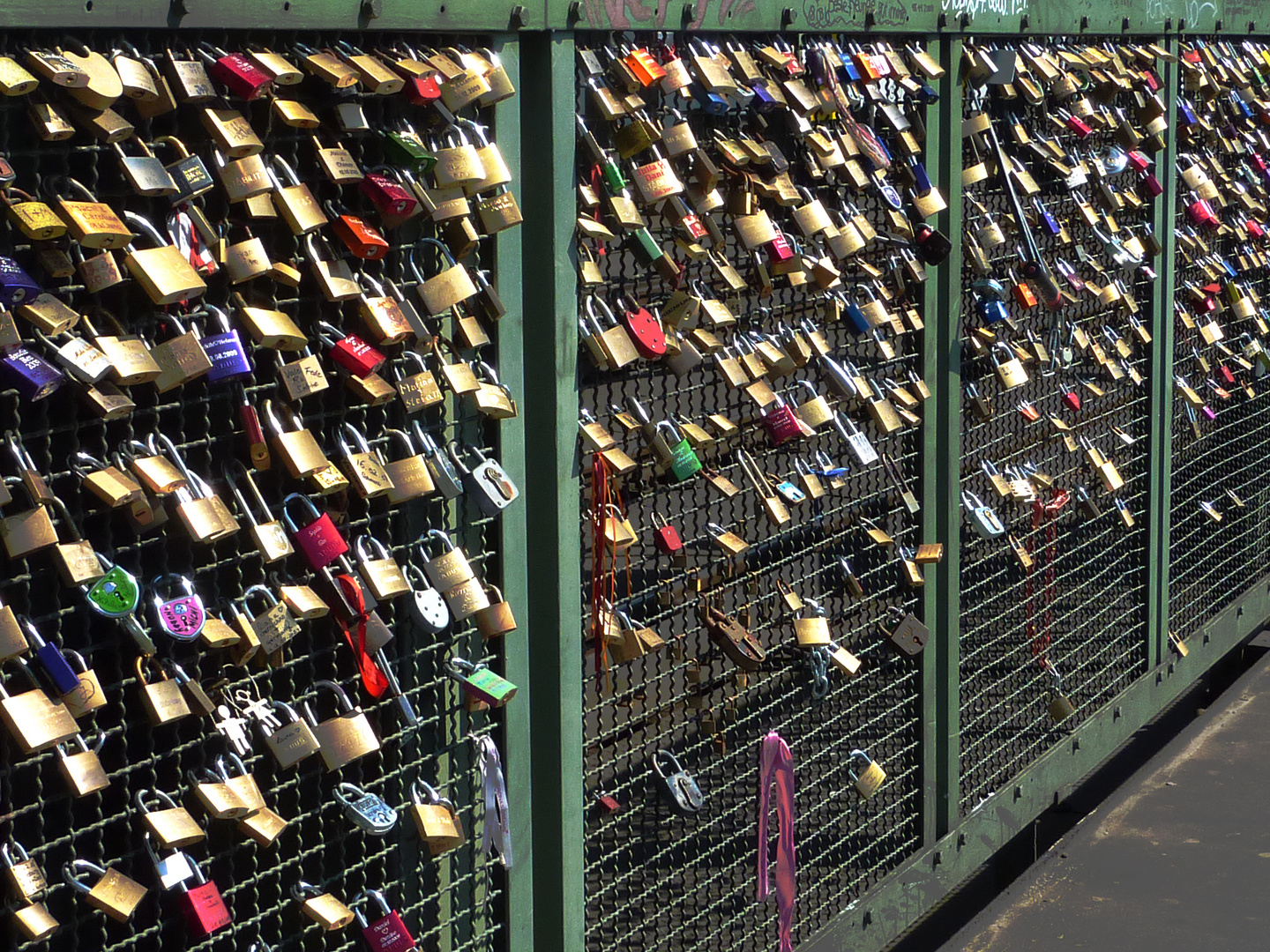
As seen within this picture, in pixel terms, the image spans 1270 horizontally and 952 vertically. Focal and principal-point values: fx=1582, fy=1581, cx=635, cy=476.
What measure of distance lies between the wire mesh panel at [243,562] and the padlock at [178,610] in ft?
0.07

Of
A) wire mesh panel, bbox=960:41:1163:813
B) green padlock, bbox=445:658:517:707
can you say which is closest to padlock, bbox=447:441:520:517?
green padlock, bbox=445:658:517:707

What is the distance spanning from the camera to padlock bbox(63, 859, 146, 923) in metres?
1.83

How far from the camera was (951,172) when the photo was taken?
11.4 ft

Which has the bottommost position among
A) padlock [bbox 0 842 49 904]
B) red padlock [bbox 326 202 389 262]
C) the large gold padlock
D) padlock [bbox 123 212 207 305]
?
padlock [bbox 0 842 49 904]

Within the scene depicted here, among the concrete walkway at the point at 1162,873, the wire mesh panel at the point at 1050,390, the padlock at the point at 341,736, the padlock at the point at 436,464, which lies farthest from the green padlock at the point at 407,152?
the concrete walkway at the point at 1162,873

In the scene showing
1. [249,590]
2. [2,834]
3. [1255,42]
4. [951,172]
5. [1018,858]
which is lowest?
[1018,858]

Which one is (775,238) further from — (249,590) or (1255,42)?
(1255,42)

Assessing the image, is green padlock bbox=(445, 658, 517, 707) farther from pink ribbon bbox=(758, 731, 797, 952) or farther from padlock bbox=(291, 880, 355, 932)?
pink ribbon bbox=(758, 731, 797, 952)

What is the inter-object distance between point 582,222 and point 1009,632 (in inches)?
80.2

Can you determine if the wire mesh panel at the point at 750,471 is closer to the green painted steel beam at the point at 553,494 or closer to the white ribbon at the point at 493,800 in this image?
the green painted steel beam at the point at 553,494

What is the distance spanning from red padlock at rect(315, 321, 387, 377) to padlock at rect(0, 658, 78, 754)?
57 centimetres

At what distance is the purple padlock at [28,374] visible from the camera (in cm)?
169

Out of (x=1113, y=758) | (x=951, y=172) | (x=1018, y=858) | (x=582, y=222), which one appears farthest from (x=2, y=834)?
(x=1113, y=758)

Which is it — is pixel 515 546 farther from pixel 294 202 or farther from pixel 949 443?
pixel 949 443
